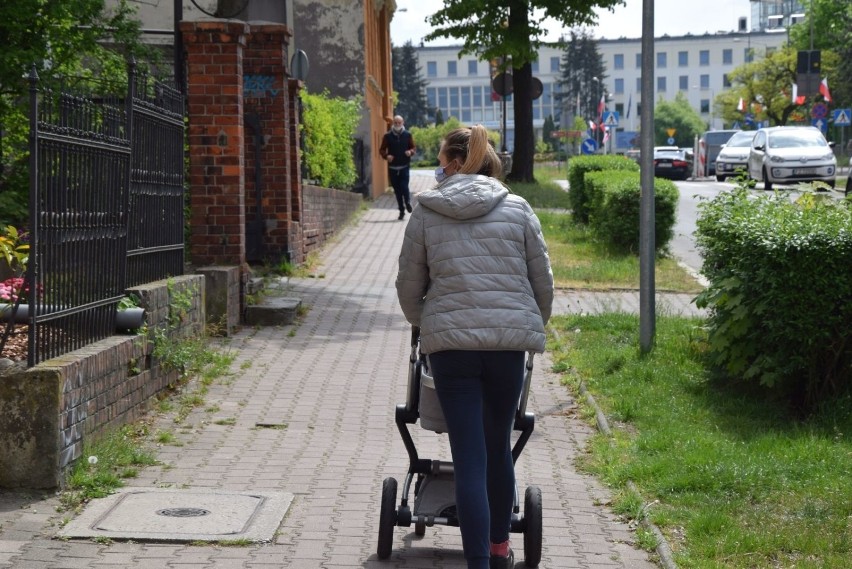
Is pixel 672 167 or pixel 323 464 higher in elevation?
pixel 672 167

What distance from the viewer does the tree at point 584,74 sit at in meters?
141

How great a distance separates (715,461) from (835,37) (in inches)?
3026

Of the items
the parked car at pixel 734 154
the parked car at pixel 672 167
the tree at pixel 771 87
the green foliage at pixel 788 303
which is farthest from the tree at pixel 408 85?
the green foliage at pixel 788 303

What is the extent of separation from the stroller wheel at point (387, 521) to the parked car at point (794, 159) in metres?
29.6

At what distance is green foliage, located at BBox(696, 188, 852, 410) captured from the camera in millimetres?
8141

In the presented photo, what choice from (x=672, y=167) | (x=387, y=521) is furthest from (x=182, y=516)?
(x=672, y=167)

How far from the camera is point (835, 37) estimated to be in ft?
258

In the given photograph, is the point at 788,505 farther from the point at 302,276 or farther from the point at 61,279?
the point at 302,276

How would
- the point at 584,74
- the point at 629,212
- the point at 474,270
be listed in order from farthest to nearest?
1. the point at 584,74
2. the point at 629,212
3. the point at 474,270

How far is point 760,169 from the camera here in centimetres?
3553

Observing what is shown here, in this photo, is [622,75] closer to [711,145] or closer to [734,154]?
[711,145]

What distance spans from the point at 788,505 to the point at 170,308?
4.43 m

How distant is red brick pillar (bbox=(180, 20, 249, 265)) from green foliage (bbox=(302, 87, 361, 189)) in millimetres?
7365

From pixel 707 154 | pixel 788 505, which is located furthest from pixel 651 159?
pixel 707 154
